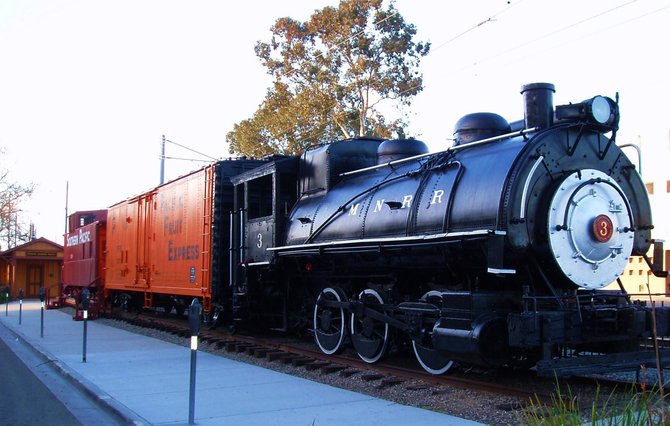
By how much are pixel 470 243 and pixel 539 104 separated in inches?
77.4

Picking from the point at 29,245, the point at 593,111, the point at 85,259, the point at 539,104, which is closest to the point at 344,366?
the point at 539,104

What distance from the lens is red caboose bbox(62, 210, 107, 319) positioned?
76.9 ft

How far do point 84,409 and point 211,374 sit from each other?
2.07 meters

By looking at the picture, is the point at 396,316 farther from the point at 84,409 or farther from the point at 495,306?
the point at 84,409

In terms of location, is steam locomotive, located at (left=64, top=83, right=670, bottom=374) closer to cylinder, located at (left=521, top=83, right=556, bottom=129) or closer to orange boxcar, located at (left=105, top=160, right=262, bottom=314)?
cylinder, located at (left=521, top=83, right=556, bottom=129)

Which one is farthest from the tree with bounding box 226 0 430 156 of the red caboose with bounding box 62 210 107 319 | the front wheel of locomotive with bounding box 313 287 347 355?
the front wheel of locomotive with bounding box 313 287 347 355

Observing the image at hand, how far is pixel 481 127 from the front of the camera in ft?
28.4

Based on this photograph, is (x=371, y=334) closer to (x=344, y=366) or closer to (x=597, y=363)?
(x=344, y=366)

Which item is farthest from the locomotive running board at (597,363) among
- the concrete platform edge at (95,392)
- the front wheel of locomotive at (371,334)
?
the concrete platform edge at (95,392)

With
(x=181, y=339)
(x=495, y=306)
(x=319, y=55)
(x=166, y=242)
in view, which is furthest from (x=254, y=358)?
(x=319, y=55)

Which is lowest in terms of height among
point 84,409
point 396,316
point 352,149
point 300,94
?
point 84,409

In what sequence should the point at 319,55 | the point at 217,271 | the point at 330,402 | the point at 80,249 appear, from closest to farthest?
the point at 330,402, the point at 217,271, the point at 80,249, the point at 319,55

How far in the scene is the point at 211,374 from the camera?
9.20 meters

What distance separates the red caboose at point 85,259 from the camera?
76.9ft
